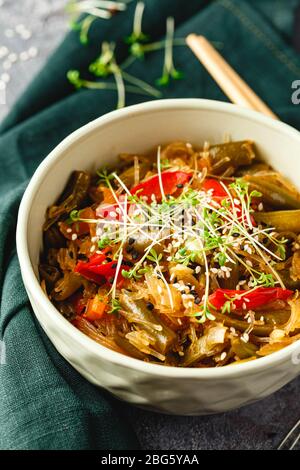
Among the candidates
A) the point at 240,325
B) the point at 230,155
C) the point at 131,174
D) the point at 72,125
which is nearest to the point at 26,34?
the point at 72,125

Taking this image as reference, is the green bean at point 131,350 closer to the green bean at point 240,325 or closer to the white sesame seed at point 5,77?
the green bean at point 240,325

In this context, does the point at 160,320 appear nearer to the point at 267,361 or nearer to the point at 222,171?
the point at 267,361

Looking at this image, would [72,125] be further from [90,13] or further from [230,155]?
[230,155]

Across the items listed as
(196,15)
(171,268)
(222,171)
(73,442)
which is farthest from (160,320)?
(196,15)

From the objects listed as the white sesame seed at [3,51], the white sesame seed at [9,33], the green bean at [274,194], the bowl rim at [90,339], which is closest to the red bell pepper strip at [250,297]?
the bowl rim at [90,339]

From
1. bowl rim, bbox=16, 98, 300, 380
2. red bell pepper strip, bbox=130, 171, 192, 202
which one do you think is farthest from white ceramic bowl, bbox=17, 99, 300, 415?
red bell pepper strip, bbox=130, 171, 192, 202

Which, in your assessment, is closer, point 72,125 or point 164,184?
point 164,184
